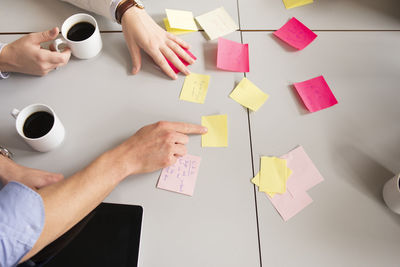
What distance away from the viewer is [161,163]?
79 centimetres

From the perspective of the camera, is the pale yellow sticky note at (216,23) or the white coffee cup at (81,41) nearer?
the white coffee cup at (81,41)

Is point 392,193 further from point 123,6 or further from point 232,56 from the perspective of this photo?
point 123,6

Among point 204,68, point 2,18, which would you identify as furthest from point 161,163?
point 2,18

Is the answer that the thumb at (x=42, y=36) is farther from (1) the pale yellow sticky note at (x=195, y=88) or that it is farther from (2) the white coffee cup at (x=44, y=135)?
(1) the pale yellow sticky note at (x=195, y=88)

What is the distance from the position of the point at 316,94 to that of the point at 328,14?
0.38 metres

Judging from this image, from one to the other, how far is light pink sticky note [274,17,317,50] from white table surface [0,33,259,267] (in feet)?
0.53

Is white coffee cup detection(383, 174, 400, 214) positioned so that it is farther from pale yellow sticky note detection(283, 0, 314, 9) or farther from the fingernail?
the fingernail

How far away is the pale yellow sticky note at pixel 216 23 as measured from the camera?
101cm

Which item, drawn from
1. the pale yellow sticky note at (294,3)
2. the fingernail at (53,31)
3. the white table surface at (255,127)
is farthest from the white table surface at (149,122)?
the pale yellow sticky note at (294,3)

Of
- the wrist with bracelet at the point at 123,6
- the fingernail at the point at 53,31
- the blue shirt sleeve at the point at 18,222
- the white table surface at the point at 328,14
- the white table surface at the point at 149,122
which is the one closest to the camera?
the blue shirt sleeve at the point at 18,222

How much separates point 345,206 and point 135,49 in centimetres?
78

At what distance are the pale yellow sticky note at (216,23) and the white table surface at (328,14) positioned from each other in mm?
46

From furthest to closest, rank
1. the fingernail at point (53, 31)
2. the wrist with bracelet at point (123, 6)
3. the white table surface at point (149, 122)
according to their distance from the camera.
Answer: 1. the wrist with bracelet at point (123, 6)
2. the fingernail at point (53, 31)
3. the white table surface at point (149, 122)

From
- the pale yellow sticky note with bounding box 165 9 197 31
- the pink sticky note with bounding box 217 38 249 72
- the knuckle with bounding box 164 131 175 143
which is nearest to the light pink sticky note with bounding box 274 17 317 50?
the pink sticky note with bounding box 217 38 249 72
